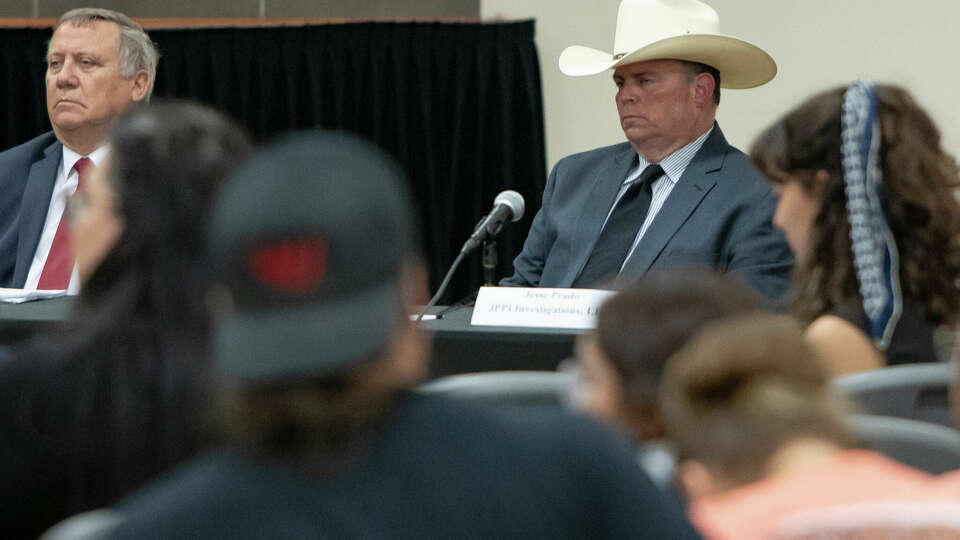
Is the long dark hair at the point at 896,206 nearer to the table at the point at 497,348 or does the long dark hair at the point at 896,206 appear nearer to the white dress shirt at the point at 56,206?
the table at the point at 497,348

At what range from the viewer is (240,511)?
73 cm

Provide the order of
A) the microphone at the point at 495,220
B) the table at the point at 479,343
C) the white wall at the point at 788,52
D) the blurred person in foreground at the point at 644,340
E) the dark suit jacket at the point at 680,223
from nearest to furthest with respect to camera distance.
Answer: the blurred person in foreground at the point at 644,340 → the table at the point at 479,343 → the microphone at the point at 495,220 → the dark suit jacket at the point at 680,223 → the white wall at the point at 788,52

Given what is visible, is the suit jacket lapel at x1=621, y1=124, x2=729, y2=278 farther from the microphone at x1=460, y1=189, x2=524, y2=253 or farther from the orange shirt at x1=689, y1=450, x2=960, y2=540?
the orange shirt at x1=689, y1=450, x2=960, y2=540

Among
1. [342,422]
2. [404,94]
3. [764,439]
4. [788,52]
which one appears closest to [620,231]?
[788,52]

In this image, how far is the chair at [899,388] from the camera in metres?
1.49

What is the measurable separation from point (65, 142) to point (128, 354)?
241 centimetres

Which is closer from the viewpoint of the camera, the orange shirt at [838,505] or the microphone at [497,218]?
the orange shirt at [838,505]

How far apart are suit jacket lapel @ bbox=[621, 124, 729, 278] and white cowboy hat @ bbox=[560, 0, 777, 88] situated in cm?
37

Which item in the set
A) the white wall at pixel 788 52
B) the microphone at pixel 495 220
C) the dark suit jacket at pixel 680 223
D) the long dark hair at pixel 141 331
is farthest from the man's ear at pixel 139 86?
the long dark hair at pixel 141 331

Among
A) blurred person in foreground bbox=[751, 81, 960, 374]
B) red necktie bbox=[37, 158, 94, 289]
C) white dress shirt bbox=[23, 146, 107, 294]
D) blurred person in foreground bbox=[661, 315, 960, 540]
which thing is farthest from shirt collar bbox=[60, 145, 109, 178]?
blurred person in foreground bbox=[661, 315, 960, 540]

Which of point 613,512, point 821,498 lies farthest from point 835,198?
point 613,512

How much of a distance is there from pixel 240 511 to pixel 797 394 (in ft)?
1.52

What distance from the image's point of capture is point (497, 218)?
2771mm

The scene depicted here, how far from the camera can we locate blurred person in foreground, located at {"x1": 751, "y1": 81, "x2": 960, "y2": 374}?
1.88 metres
